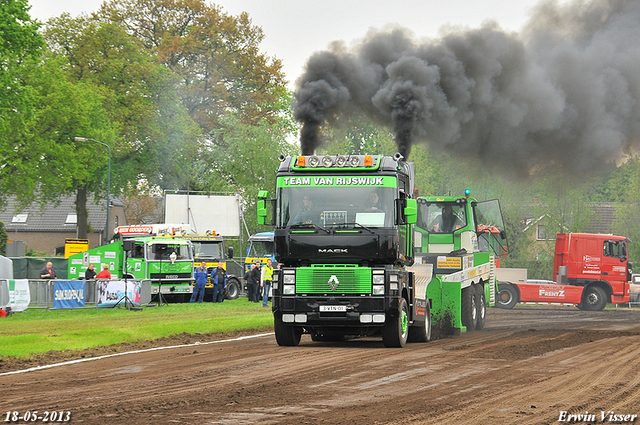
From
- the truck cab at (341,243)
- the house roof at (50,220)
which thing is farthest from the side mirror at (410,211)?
the house roof at (50,220)

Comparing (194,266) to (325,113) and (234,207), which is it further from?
(325,113)

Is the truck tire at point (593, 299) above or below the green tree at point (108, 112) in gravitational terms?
below

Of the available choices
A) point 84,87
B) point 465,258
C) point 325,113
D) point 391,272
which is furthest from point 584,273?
point 84,87

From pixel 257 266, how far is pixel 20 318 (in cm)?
1202

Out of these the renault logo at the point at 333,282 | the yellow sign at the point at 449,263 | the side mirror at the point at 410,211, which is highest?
the side mirror at the point at 410,211

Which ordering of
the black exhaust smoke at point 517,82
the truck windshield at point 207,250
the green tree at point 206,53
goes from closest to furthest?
the black exhaust smoke at point 517,82 < the truck windshield at point 207,250 < the green tree at point 206,53

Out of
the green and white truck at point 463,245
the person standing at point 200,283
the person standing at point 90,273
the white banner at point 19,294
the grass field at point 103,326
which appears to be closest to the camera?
the grass field at point 103,326

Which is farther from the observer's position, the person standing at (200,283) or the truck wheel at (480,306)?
the person standing at (200,283)

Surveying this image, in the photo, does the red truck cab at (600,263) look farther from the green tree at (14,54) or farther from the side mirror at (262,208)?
the green tree at (14,54)

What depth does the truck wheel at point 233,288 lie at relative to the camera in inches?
1441

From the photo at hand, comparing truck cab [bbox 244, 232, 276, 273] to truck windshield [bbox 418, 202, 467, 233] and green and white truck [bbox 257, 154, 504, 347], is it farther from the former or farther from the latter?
green and white truck [bbox 257, 154, 504, 347]

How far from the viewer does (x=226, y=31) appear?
54.7 meters

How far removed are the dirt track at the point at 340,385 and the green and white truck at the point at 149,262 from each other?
17.9m

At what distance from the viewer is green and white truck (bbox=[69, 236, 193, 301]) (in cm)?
3234
